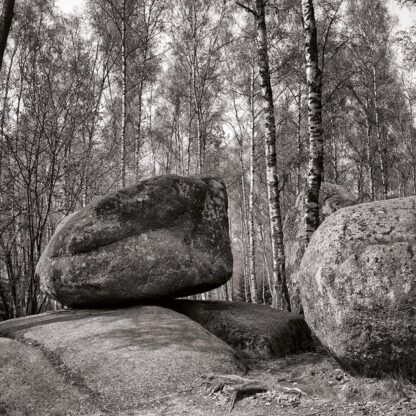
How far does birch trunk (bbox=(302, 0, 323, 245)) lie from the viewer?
8.62 metres

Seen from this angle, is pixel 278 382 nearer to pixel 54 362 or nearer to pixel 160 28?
pixel 54 362

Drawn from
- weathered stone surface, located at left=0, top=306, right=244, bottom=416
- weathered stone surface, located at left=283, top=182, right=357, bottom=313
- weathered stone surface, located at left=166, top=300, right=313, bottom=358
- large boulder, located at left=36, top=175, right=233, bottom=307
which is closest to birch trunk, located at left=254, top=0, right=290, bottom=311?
weathered stone surface, located at left=283, top=182, right=357, bottom=313

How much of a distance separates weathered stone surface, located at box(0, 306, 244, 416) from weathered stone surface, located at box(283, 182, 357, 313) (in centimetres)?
471

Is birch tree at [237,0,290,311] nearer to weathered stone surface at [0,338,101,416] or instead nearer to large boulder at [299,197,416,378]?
large boulder at [299,197,416,378]

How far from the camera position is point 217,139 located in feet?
74.9

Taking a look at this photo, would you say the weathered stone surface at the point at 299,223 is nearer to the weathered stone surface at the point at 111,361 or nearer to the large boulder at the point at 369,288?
the weathered stone surface at the point at 111,361

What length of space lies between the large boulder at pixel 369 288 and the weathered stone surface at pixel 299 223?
535cm

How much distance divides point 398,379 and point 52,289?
6.16 metres

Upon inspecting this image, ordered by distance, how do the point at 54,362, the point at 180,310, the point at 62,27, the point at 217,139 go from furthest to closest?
1. the point at 217,139
2. the point at 62,27
3. the point at 180,310
4. the point at 54,362

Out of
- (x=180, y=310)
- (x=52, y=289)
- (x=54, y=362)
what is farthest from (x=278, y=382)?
(x=52, y=289)

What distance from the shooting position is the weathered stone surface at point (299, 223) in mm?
11586

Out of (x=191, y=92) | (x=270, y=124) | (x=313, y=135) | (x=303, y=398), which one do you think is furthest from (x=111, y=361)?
(x=191, y=92)

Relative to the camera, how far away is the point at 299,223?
15.1m

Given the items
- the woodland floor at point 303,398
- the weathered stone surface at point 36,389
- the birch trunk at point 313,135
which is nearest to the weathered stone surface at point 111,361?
the weathered stone surface at point 36,389
